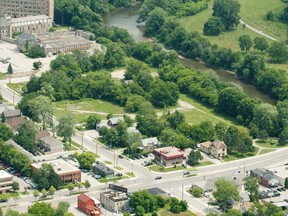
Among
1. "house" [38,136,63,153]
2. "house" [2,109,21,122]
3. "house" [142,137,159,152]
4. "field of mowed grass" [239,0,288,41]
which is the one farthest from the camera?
"field of mowed grass" [239,0,288,41]

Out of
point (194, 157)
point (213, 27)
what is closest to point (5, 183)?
point (194, 157)

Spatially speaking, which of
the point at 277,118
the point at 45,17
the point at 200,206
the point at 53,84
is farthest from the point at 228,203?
the point at 45,17

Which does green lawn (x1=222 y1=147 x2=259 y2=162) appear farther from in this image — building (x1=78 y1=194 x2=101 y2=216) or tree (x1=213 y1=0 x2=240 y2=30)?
tree (x1=213 y1=0 x2=240 y2=30)

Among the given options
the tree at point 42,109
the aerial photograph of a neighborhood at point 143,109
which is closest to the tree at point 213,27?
the aerial photograph of a neighborhood at point 143,109

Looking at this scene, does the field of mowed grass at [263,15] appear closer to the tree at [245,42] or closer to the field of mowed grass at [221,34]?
the field of mowed grass at [221,34]

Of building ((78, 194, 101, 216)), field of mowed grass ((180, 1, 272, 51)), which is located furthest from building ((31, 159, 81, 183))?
field of mowed grass ((180, 1, 272, 51))
